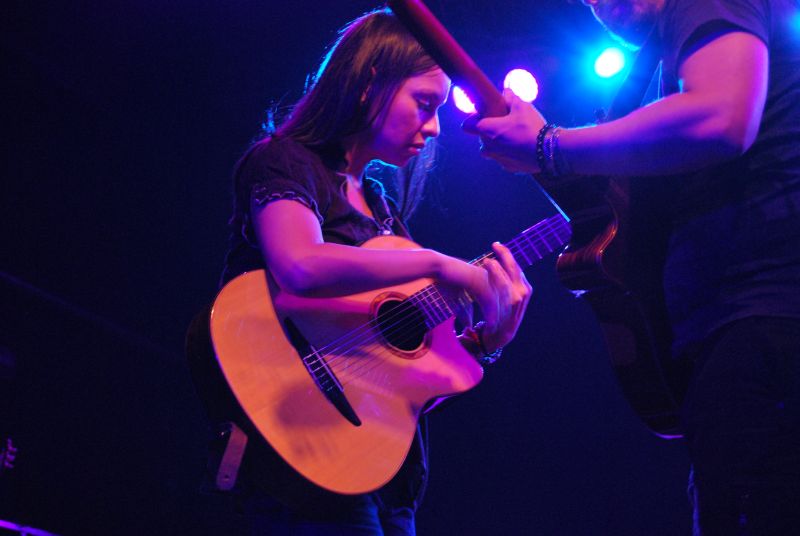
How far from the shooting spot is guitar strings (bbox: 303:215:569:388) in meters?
2.08

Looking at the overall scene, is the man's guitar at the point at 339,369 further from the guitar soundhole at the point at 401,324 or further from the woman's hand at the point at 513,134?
the woman's hand at the point at 513,134

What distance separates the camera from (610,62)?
18.2ft

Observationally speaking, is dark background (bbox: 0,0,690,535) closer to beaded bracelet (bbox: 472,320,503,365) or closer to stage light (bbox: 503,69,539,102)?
stage light (bbox: 503,69,539,102)

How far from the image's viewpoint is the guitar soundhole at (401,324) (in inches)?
89.1

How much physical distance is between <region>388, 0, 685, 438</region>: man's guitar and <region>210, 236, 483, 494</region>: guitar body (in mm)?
636

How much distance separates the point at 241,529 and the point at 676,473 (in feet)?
11.1

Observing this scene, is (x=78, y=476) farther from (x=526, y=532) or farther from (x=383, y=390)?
(x=383, y=390)

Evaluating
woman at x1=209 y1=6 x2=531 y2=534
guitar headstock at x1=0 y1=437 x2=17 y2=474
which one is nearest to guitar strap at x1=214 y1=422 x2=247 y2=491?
woman at x1=209 y1=6 x2=531 y2=534

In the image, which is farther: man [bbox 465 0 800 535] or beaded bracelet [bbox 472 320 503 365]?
beaded bracelet [bbox 472 320 503 365]

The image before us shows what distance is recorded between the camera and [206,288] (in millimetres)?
5816

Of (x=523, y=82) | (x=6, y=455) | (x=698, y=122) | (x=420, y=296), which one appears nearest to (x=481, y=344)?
(x=420, y=296)

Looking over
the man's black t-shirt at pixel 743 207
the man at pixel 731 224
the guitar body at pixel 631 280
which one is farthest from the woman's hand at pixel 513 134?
the man's black t-shirt at pixel 743 207

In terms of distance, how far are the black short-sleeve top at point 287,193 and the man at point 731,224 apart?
2.72 ft

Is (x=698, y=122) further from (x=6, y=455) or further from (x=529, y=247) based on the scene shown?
(x=6, y=455)
